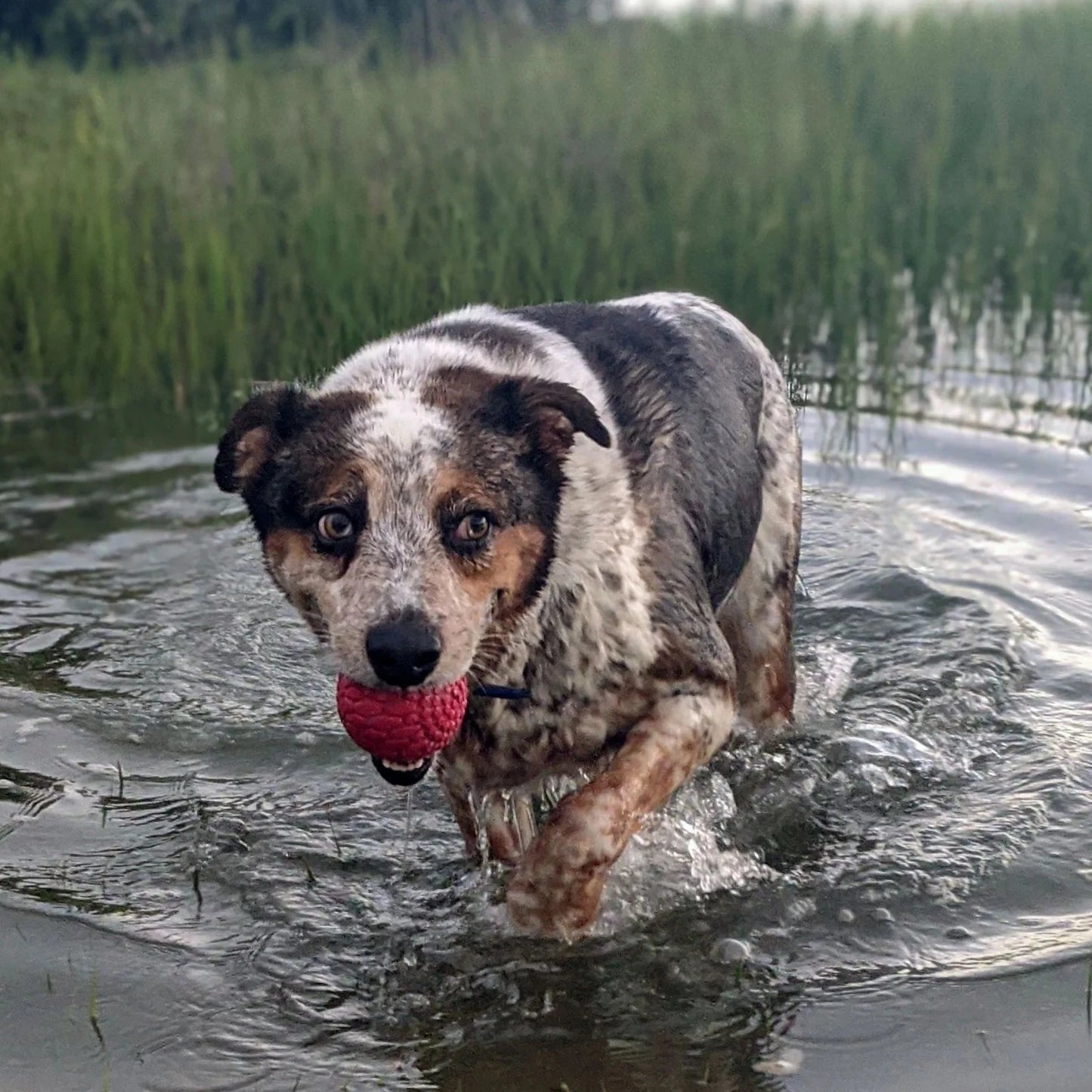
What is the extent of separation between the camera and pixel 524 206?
9117 millimetres

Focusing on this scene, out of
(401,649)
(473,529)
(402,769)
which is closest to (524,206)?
(473,529)

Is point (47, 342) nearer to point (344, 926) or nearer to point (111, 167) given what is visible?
point (111, 167)

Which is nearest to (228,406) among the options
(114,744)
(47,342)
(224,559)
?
(47,342)

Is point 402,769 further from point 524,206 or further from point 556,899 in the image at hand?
point 524,206

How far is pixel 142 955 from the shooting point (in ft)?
11.8

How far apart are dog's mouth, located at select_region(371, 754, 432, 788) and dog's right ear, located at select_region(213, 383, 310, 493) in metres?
0.79

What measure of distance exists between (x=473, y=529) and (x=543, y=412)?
397 mm

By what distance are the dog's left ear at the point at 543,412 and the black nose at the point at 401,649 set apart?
0.67 metres

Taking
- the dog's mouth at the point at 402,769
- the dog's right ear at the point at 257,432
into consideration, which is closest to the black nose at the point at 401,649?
the dog's mouth at the point at 402,769

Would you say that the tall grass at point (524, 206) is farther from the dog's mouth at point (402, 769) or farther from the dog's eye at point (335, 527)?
the dog's mouth at point (402, 769)

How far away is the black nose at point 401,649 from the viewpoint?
313 cm

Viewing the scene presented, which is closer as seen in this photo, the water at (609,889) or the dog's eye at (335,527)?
the water at (609,889)

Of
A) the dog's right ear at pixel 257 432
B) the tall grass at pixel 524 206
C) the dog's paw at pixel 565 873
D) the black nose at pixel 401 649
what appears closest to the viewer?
the black nose at pixel 401 649

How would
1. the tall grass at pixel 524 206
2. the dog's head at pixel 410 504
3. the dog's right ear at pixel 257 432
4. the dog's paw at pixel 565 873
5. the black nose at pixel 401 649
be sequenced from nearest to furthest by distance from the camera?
1. the black nose at pixel 401 649
2. the dog's head at pixel 410 504
3. the dog's paw at pixel 565 873
4. the dog's right ear at pixel 257 432
5. the tall grass at pixel 524 206
